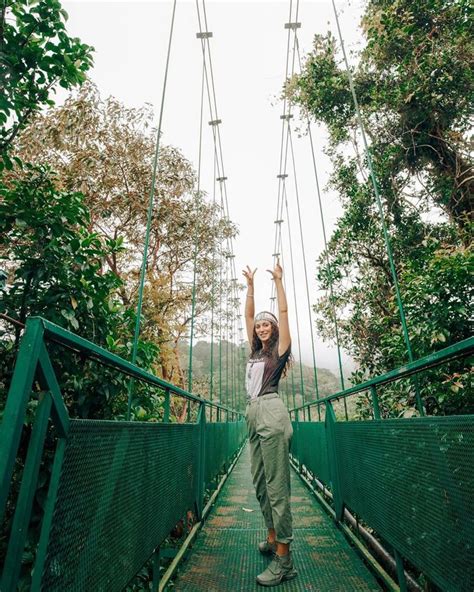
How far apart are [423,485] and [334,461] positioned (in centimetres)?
148

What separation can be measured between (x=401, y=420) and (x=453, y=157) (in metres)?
5.43

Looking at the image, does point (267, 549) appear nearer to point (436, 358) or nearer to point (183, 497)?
point (183, 497)

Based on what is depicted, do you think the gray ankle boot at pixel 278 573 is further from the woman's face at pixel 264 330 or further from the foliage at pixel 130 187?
the foliage at pixel 130 187

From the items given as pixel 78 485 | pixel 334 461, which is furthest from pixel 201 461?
pixel 78 485

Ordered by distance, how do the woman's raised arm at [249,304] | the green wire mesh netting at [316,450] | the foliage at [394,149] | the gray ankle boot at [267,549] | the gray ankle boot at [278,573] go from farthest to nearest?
the foliage at [394,149] → the green wire mesh netting at [316,450] → the woman's raised arm at [249,304] → the gray ankle boot at [267,549] → the gray ankle boot at [278,573]

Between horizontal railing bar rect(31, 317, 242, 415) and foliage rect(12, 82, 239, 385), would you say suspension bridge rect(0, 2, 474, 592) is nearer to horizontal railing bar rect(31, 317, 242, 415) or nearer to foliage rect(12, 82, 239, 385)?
horizontal railing bar rect(31, 317, 242, 415)

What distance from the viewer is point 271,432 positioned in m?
1.69

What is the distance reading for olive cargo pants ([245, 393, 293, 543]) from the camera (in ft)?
5.32

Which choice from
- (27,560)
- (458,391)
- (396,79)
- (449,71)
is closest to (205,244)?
(396,79)

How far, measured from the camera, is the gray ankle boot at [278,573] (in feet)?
5.13

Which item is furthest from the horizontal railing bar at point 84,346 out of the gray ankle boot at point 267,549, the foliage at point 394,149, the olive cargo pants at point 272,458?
the foliage at point 394,149

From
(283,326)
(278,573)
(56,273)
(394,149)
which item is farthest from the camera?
(394,149)

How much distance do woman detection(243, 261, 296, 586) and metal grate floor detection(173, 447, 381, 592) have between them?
0.10 meters

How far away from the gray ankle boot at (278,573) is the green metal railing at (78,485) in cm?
56
